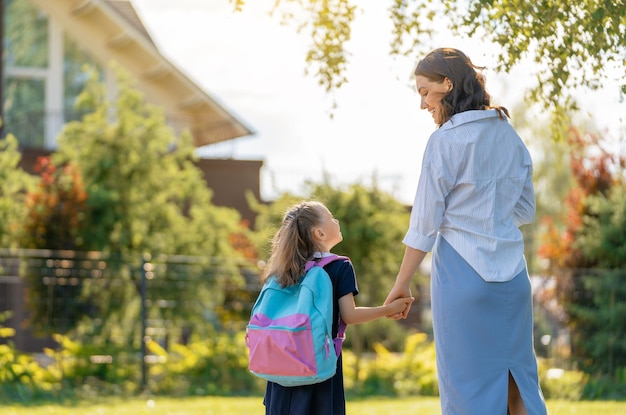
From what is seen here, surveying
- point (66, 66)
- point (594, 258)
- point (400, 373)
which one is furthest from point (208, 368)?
point (66, 66)

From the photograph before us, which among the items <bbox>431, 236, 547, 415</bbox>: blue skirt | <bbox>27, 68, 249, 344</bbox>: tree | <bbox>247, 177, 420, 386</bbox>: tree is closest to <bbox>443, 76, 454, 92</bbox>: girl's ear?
<bbox>431, 236, 547, 415</bbox>: blue skirt

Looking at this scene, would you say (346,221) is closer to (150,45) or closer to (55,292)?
(55,292)

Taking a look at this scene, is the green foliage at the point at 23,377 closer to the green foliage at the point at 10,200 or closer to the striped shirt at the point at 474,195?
the green foliage at the point at 10,200

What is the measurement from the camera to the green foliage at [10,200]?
1344 centimetres

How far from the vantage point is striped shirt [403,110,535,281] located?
14.7ft

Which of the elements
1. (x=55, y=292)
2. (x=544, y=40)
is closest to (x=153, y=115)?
(x=55, y=292)

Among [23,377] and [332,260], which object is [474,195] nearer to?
[332,260]

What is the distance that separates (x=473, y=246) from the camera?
4.48 metres

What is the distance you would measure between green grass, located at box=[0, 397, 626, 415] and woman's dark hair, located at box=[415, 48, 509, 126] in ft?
18.9

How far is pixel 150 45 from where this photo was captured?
20016 millimetres

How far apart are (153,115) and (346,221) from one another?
2.88 metres

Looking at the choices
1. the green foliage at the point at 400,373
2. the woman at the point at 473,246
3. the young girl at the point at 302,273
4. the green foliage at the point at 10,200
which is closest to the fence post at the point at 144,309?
the green foliage at the point at 10,200

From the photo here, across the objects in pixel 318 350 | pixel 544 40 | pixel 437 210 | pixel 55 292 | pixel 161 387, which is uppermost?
pixel 544 40

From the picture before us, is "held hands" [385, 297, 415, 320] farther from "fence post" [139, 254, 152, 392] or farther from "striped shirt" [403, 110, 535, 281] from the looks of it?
"fence post" [139, 254, 152, 392]
